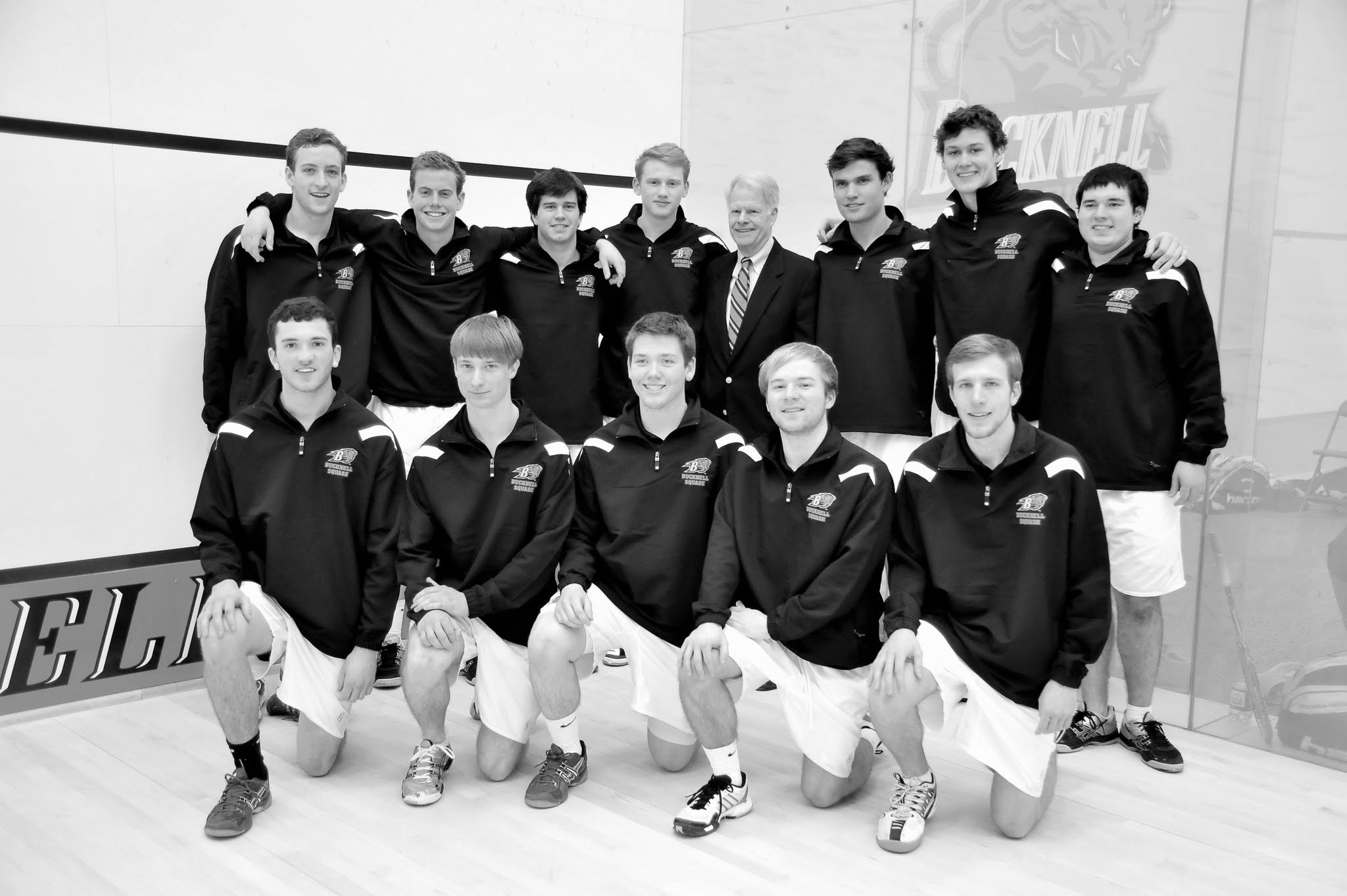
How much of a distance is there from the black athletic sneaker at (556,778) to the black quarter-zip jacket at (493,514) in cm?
29

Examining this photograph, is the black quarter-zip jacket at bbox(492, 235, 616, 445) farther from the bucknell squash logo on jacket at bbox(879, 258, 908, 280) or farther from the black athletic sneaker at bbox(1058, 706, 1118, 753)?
the black athletic sneaker at bbox(1058, 706, 1118, 753)

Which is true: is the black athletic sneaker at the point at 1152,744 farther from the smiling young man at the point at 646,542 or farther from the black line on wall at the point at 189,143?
the black line on wall at the point at 189,143

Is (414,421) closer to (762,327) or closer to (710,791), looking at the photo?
(762,327)

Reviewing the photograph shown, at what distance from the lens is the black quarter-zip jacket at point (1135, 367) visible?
3113 millimetres

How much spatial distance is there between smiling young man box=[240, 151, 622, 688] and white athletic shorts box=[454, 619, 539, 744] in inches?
36.0

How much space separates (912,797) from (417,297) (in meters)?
2.09

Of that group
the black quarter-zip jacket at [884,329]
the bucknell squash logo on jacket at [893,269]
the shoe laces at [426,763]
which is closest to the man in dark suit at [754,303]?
the black quarter-zip jacket at [884,329]

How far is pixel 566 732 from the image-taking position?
2904 millimetres

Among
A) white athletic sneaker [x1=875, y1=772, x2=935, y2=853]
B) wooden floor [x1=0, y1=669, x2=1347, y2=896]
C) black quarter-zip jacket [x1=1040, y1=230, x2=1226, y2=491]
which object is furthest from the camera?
black quarter-zip jacket [x1=1040, y1=230, x2=1226, y2=491]

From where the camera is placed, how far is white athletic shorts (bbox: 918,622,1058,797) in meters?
2.61

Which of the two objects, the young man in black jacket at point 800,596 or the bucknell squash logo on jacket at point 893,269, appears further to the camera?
the bucknell squash logo on jacket at point 893,269

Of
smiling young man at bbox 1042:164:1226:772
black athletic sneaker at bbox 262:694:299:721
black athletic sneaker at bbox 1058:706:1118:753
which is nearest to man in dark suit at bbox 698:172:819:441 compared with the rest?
smiling young man at bbox 1042:164:1226:772

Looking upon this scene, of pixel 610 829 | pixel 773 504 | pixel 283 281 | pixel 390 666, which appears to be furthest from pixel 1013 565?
pixel 283 281

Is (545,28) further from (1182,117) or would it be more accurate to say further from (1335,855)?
(1335,855)
